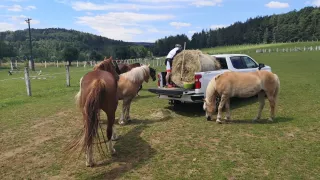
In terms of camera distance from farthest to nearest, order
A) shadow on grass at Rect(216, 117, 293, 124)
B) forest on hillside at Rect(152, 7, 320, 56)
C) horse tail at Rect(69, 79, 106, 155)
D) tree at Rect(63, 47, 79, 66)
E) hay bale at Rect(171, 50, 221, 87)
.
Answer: forest on hillside at Rect(152, 7, 320, 56)
tree at Rect(63, 47, 79, 66)
hay bale at Rect(171, 50, 221, 87)
shadow on grass at Rect(216, 117, 293, 124)
horse tail at Rect(69, 79, 106, 155)

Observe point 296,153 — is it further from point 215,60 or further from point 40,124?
point 40,124

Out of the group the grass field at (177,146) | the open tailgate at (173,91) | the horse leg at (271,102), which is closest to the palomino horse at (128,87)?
the grass field at (177,146)

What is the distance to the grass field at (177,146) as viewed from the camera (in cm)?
473

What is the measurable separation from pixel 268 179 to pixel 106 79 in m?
3.19

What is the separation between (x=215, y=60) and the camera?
387 inches

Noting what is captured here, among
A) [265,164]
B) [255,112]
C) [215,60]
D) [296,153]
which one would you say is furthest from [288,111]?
[265,164]

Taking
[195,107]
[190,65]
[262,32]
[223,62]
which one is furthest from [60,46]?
[190,65]

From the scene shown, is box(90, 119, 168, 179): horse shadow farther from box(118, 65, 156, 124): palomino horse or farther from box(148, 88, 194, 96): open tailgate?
box(148, 88, 194, 96): open tailgate

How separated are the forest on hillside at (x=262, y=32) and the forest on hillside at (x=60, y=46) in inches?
1103

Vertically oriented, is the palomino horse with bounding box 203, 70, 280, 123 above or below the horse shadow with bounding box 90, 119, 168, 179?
above

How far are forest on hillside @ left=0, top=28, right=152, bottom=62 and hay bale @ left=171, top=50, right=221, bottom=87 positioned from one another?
64793mm

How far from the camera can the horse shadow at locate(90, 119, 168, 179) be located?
188 inches

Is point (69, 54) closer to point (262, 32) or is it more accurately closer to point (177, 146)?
point (177, 146)

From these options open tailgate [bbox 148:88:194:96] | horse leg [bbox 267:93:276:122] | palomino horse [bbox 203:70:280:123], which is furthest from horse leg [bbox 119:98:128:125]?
horse leg [bbox 267:93:276:122]
